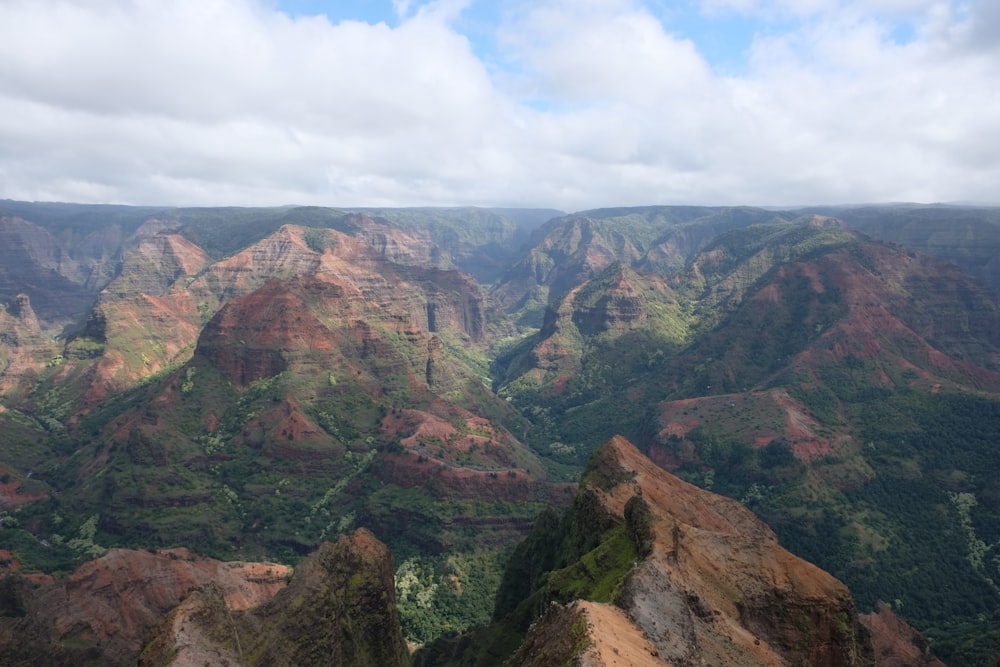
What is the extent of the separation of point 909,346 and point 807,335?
28110mm

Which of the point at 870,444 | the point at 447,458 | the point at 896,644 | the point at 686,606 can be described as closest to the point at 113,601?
the point at 447,458

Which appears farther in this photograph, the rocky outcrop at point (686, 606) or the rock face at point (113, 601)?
the rock face at point (113, 601)

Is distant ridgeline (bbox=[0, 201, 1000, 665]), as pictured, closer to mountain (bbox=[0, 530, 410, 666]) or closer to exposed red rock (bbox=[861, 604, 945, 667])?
exposed red rock (bbox=[861, 604, 945, 667])

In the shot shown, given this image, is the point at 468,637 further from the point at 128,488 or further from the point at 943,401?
the point at 943,401

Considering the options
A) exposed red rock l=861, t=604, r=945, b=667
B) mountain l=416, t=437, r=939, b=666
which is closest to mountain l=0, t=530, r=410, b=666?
mountain l=416, t=437, r=939, b=666

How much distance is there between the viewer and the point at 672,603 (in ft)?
130

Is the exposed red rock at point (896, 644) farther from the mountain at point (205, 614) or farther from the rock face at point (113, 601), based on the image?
the rock face at point (113, 601)

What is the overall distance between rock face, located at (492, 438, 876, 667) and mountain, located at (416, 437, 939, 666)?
8 centimetres

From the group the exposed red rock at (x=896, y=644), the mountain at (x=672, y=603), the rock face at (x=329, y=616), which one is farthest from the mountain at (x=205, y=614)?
the exposed red rock at (x=896, y=644)

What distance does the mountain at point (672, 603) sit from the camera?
3447 cm

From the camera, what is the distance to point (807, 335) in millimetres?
196000

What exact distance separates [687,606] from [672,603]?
3.32ft

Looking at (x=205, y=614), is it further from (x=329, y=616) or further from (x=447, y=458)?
(x=447, y=458)

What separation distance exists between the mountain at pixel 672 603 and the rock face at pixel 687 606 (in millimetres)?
83
